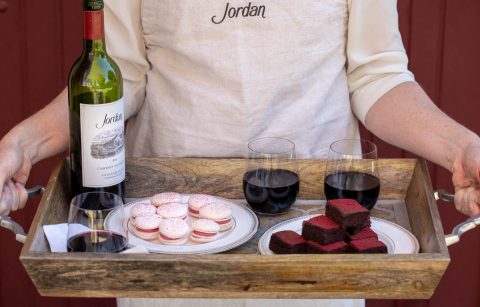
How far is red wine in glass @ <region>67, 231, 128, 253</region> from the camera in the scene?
1.35m

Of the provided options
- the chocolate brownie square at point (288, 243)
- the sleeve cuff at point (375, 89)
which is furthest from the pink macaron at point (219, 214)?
the sleeve cuff at point (375, 89)

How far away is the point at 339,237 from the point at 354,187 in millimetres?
211

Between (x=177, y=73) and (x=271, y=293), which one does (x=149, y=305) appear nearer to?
(x=177, y=73)

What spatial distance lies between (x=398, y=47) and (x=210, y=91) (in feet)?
1.26

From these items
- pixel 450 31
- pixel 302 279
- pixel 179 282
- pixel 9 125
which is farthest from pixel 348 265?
pixel 9 125

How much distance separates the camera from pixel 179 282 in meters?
1.29

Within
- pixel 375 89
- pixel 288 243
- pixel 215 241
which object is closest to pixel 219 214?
pixel 215 241

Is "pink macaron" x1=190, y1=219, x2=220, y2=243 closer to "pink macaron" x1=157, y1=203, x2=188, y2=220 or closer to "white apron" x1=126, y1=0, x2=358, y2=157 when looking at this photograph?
"pink macaron" x1=157, y1=203, x2=188, y2=220

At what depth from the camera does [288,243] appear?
138 centimetres

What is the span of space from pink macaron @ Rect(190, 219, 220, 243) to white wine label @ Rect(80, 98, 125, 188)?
17cm

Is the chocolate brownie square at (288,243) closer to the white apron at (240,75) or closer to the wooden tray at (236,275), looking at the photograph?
the wooden tray at (236,275)

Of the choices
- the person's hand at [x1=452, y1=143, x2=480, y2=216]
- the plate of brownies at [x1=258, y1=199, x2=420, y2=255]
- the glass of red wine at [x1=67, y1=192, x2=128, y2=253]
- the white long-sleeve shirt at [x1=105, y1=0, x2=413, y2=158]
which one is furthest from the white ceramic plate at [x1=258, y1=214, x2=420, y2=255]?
the white long-sleeve shirt at [x1=105, y1=0, x2=413, y2=158]

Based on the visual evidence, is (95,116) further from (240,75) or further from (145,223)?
(240,75)

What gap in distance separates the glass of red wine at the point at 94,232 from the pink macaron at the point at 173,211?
117mm
